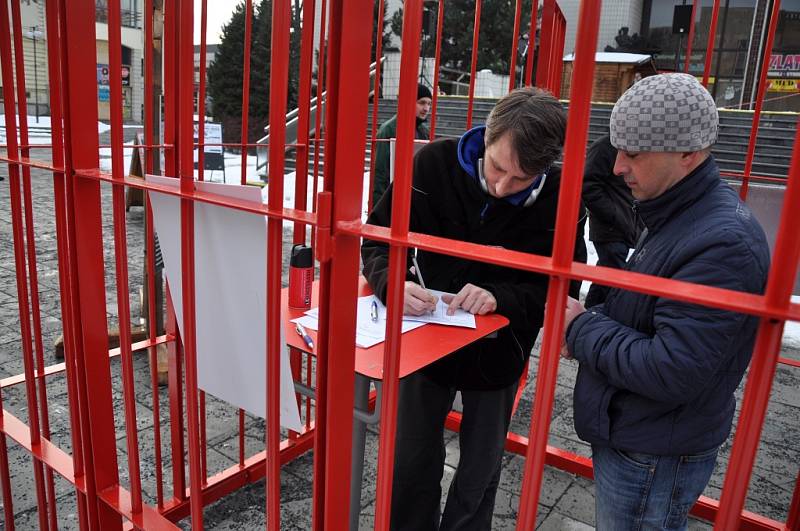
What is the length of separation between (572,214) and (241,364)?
2.75 feet

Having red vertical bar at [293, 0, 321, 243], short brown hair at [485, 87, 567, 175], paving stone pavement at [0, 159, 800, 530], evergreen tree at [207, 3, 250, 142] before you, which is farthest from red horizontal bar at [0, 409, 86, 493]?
evergreen tree at [207, 3, 250, 142]

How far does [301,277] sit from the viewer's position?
1832mm

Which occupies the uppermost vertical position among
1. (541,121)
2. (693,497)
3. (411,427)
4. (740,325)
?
(541,121)

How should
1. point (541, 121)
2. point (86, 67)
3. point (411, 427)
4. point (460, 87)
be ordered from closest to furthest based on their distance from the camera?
point (86, 67), point (541, 121), point (411, 427), point (460, 87)

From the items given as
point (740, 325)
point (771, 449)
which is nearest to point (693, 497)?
point (740, 325)

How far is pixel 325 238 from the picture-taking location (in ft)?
3.27

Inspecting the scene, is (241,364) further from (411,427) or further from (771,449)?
(771,449)

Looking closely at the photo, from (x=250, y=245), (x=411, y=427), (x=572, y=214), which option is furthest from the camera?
(x=411, y=427)

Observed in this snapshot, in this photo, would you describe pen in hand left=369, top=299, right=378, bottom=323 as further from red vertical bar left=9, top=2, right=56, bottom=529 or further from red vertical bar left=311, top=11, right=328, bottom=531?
red vertical bar left=9, top=2, right=56, bottom=529

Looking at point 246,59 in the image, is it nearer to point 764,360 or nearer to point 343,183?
point 343,183

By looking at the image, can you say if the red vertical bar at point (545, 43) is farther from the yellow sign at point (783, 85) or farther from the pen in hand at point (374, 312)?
the yellow sign at point (783, 85)

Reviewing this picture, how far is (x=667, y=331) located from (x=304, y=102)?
5.76 feet

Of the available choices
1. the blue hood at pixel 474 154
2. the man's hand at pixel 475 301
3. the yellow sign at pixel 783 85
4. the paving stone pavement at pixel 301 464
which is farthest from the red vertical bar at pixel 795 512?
the yellow sign at pixel 783 85

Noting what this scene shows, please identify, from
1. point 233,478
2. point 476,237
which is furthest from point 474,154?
point 233,478
